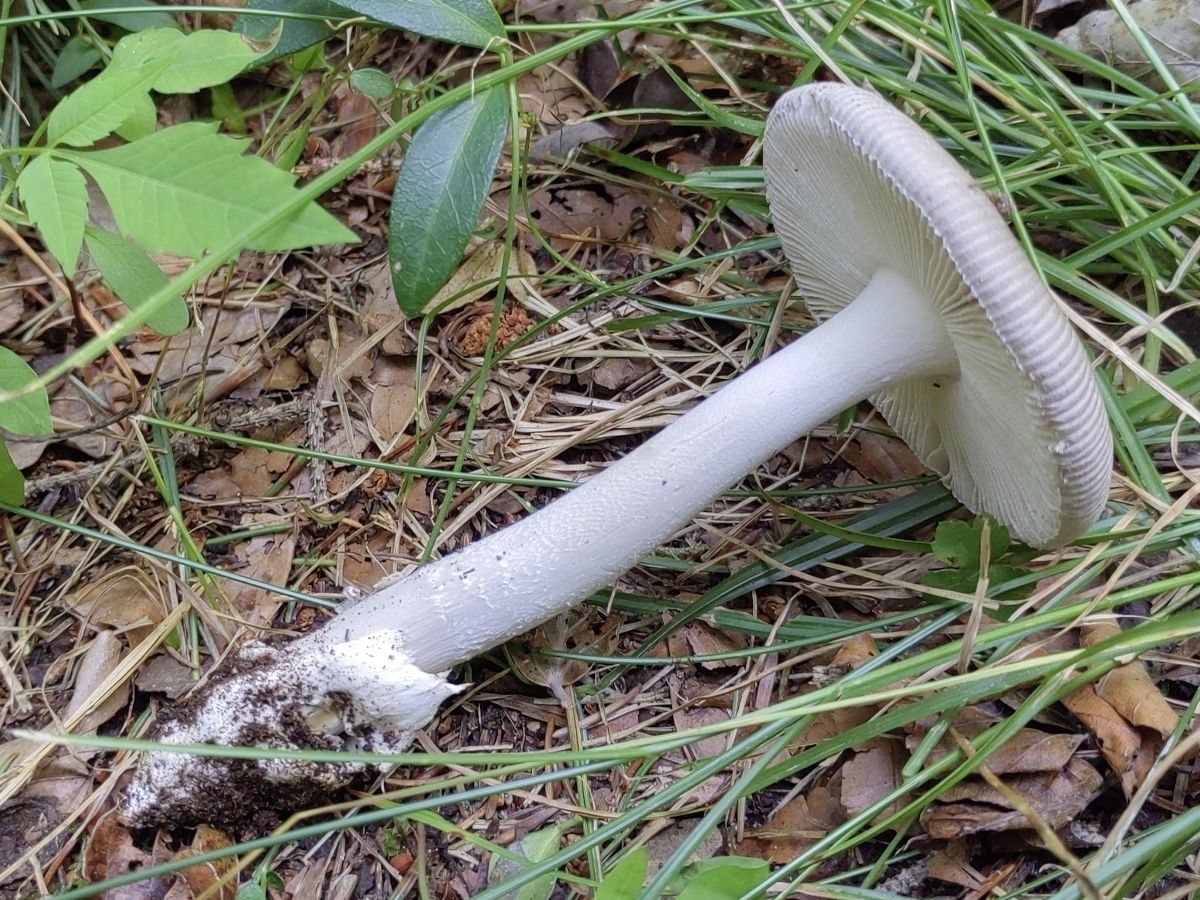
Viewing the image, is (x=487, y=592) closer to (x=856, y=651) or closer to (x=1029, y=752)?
(x=856, y=651)

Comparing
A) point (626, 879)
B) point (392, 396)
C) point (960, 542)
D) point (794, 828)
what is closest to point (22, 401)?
point (392, 396)

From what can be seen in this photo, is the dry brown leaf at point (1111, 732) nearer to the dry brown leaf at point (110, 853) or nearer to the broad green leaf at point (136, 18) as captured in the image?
the dry brown leaf at point (110, 853)

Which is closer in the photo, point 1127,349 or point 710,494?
point 710,494

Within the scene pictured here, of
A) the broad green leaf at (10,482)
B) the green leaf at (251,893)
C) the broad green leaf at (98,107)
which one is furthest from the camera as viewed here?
the broad green leaf at (10,482)

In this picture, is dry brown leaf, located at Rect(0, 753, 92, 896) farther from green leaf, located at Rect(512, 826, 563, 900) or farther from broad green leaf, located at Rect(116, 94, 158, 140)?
broad green leaf, located at Rect(116, 94, 158, 140)

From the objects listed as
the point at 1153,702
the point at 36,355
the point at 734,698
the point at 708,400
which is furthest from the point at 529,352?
the point at 1153,702

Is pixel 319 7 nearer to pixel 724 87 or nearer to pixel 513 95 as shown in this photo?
pixel 513 95

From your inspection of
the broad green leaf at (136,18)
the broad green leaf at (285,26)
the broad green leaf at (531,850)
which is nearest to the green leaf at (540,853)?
the broad green leaf at (531,850)
